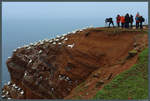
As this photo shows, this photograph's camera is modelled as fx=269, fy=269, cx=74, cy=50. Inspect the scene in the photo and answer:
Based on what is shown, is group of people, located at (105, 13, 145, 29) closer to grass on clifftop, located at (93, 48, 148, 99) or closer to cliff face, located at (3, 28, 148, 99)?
cliff face, located at (3, 28, 148, 99)

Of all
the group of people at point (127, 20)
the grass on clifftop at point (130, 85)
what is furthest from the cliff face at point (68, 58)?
the grass on clifftop at point (130, 85)

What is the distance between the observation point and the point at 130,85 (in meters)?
11.2

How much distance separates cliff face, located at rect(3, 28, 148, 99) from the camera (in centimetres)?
1636

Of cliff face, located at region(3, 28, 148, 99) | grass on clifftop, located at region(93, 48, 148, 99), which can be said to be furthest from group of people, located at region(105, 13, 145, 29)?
grass on clifftop, located at region(93, 48, 148, 99)

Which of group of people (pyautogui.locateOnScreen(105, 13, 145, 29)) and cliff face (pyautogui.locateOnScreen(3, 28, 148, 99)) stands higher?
group of people (pyautogui.locateOnScreen(105, 13, 145, 29))

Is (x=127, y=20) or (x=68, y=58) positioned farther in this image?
(x=127, y=20)

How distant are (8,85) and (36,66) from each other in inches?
197

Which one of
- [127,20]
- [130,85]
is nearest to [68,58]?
[127,20]

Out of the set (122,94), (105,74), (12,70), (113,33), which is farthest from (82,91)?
(12,70)

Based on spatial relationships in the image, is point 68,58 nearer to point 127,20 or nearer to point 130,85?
point 127,20

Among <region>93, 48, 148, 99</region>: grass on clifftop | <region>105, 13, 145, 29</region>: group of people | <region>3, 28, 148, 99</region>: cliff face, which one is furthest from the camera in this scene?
<region>105, 13, 145, 29</region>: group of people

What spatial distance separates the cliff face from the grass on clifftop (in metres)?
2.91

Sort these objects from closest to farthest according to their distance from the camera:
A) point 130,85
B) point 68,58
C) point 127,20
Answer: point 130,85
point 68,58
point 127,20

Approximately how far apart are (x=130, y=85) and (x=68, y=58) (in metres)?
6.32
